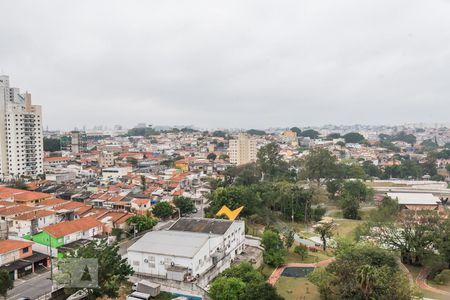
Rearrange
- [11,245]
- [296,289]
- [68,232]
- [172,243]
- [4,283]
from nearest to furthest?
[4,283] < [296,289] < [172,243] < [11,245] < [68,232]

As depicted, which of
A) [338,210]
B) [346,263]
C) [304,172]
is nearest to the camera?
[346,263]

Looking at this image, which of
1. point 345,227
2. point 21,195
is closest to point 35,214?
point 21,195

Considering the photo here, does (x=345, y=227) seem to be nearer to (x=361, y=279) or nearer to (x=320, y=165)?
(x=320, y=165)

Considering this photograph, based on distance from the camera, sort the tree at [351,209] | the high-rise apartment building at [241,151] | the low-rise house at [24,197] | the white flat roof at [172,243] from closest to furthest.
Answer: the white flat roof at [172,243] < the low-rise house at [24,197] < the tree at [351,209] < the high-rise apartment building at [241,151]

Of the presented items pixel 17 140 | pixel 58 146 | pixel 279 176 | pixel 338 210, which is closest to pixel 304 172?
pixel 279 176

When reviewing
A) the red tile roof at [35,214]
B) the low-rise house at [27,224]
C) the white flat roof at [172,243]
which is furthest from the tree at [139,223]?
the low-rise house at [27,224]

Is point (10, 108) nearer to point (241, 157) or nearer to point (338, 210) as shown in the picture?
point (241, 157)

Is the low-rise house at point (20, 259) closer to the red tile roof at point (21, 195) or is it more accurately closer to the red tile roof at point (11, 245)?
the red tile roof at point (11, 245)
